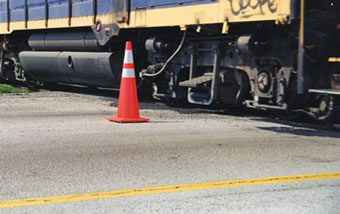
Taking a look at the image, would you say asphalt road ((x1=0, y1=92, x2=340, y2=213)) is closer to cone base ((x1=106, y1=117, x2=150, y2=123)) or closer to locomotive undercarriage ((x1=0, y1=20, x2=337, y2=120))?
cone base ((x1=106, y1=117, x2=150, y2=123))

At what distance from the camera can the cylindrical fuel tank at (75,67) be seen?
12.2 m

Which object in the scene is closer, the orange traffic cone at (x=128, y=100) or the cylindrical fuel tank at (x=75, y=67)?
the orange traffic cone at (x=128, y=100)

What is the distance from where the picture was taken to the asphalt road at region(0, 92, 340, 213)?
→ 3.87 meters

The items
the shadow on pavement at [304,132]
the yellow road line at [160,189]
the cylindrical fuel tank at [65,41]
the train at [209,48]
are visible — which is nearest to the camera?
the yellow road line at [160,189]

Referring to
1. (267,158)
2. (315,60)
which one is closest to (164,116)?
(315,60)

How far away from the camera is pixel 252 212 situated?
3.65 metres

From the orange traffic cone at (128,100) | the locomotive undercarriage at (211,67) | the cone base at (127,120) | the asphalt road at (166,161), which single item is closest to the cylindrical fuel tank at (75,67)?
the locomotive undercarriage at (211,67)

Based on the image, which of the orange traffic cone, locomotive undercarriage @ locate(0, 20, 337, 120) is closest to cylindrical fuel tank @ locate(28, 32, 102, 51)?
locomotive undercarriage @ locate(0, 20, 337, 120)

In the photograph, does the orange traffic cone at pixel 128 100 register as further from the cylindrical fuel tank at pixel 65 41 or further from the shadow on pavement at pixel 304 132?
the cylindrical fuel tank at pixel 65 41

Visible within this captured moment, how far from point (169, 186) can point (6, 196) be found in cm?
118

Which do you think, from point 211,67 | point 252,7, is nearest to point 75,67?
point 211,67

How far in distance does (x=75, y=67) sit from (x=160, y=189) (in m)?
9.70

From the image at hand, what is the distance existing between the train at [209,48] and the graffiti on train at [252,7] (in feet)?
0.05

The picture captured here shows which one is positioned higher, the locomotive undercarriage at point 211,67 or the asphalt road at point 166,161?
the locomotive undercarriage at point 211,67
